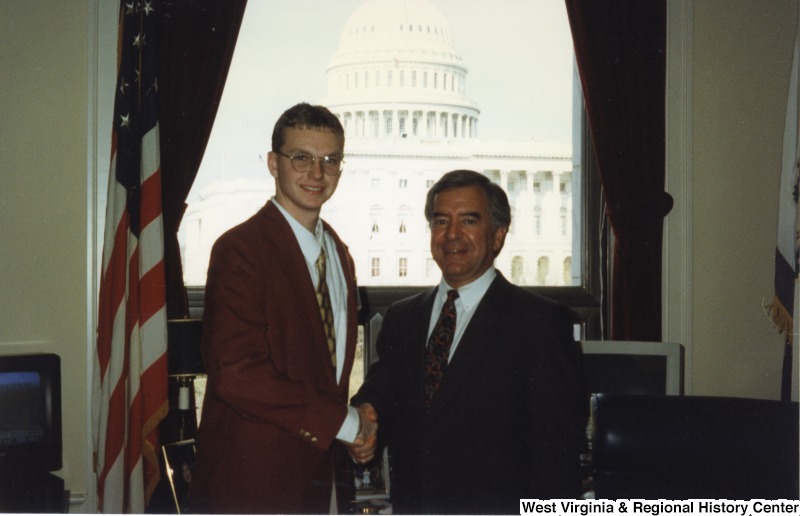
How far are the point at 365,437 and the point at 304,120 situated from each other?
95cm

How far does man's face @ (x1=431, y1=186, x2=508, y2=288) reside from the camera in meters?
2.24

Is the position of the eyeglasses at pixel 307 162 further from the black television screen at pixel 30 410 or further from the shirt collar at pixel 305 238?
the black television screen at pixel 30 410

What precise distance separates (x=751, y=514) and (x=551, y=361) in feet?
2.15

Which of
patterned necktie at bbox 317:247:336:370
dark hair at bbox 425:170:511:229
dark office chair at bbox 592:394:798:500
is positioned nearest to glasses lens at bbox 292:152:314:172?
patterned necktie at bbox 317:247:336:370

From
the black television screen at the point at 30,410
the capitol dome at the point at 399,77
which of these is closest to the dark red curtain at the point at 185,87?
the capitol dome at the point at 399,77

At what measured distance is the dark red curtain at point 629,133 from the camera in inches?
156

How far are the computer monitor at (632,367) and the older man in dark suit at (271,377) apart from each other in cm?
134

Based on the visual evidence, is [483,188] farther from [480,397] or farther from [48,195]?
[48,195]

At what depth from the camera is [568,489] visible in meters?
2.02

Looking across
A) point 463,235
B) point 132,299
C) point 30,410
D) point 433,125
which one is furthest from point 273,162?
point 433,125

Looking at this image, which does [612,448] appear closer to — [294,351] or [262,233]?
[294,351]

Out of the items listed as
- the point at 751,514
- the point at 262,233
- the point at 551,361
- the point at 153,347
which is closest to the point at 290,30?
the point at 153,347

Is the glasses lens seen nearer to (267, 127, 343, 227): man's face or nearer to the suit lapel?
(267, 127, 343, 227): man's face

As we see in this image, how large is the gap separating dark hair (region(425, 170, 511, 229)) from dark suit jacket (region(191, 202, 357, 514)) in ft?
1.58
